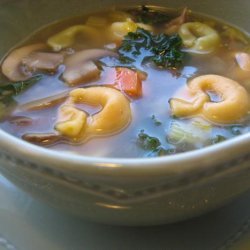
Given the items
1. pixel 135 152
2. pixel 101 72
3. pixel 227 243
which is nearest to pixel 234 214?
pixel 227 243

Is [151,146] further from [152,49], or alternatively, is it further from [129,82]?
[152,49]

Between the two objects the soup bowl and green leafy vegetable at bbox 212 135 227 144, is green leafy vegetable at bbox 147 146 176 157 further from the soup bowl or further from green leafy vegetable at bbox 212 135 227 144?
the soup bowl

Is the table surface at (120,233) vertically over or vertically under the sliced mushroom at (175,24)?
under

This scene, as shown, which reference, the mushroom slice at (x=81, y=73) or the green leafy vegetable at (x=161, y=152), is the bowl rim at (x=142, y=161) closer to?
the green leafy vegetable at (x=161, y=152)

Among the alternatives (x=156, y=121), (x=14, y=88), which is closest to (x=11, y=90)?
(x=14, y=88)

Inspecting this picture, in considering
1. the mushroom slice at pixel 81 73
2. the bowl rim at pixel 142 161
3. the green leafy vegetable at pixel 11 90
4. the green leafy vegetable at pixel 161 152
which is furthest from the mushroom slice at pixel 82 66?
the bowl rim at pixel 142 161

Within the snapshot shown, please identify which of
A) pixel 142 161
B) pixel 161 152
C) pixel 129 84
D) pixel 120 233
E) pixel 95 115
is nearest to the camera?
pixel 142 161

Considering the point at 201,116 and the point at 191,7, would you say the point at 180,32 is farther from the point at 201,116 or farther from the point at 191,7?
the point at 201,116

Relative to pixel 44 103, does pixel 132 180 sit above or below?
above

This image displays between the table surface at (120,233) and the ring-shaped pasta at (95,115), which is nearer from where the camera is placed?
the table surface at (120,233)

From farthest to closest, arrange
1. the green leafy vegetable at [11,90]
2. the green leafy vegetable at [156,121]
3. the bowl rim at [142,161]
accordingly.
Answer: the green leafy vegetable at [11,90] → the green leafy vegetable at [156,121] → the bowl rim at [142,161]
